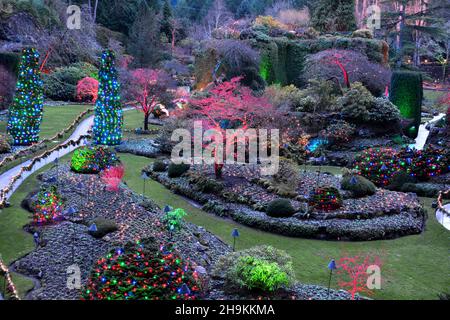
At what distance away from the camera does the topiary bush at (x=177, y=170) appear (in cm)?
1994

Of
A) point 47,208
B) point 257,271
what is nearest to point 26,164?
point 47,208

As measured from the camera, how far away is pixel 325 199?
52.1ft

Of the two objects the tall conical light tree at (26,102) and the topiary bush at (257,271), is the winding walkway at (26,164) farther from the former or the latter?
the topiary bush at (257,271)

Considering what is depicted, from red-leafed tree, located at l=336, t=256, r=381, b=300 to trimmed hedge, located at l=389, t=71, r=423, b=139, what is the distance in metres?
18.5

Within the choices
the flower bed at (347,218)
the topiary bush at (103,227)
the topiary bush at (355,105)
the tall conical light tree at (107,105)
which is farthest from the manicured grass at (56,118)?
the topiary bush at (355,105)

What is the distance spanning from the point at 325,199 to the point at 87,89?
31.3m

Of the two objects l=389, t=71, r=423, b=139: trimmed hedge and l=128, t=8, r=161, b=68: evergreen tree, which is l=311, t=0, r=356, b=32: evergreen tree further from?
l=128, t=8, r=161, b=68: evergreen tree

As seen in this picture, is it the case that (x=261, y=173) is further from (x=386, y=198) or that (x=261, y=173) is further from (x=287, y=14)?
(x=287, y=14)

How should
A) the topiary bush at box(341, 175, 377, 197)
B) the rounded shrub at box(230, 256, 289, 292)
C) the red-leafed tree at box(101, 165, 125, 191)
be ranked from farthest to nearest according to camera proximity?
the topiary bush at box(341, 175, 377, 197) < the red-leafed tree at box(101, 165, 125, 191) < the rounded shrub at box(230, 256, 289, 292)

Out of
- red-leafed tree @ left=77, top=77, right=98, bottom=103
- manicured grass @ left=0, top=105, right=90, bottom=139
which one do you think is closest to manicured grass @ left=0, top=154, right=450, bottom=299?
manicured grass @ left=0, top=105, right=90, bottom=139

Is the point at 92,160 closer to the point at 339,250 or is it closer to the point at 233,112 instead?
the point at 233,112

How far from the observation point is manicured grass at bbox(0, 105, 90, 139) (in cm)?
2856

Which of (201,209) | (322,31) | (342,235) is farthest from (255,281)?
(322,31)

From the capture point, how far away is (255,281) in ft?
32.2
